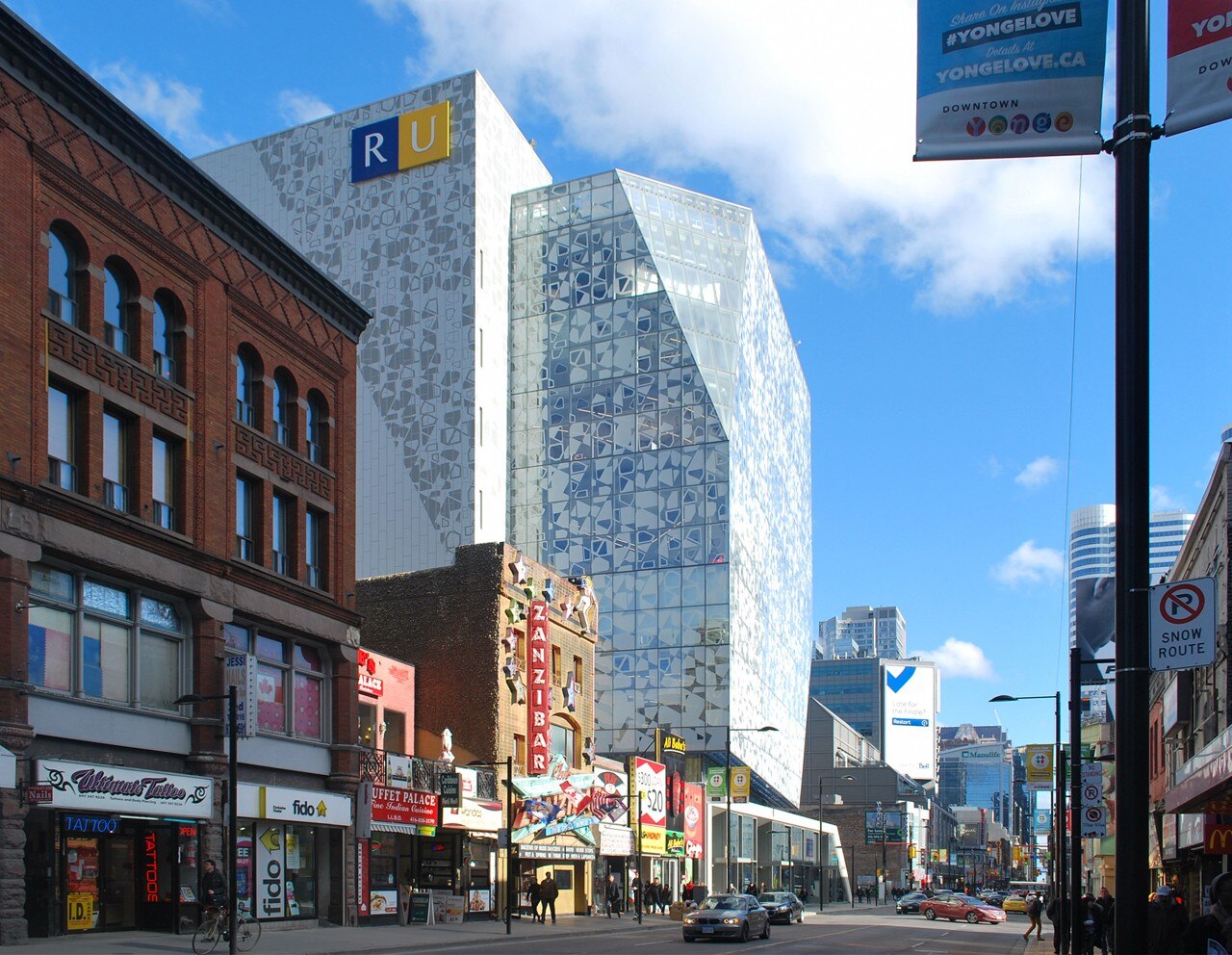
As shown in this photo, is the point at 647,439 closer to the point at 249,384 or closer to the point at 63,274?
the point at 249,384

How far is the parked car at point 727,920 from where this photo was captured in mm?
39787

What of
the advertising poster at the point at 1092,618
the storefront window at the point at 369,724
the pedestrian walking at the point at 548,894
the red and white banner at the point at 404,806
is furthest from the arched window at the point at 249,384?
the advertising poster at the point at 1092,618

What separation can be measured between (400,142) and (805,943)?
225ft

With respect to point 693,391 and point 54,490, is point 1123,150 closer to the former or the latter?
point 54,490

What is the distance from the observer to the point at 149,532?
1245 inches

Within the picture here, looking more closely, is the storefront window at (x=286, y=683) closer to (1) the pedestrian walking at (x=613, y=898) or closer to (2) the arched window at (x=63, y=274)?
(2) the arched window at (x=63, y=274)

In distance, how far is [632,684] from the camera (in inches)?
3799

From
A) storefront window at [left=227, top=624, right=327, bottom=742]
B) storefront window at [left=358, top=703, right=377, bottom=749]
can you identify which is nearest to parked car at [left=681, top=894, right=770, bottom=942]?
storefront window at [left=227, top=624, right=327, bottom=742]

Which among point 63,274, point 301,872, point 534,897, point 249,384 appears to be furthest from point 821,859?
point 63,274

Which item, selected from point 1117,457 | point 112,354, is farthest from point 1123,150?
point 112,354

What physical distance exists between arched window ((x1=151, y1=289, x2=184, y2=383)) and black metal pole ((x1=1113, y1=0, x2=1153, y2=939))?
96.6ft

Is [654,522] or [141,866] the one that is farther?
[654,522]

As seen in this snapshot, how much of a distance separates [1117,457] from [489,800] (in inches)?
1784

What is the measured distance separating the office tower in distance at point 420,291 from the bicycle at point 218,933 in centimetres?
5807
